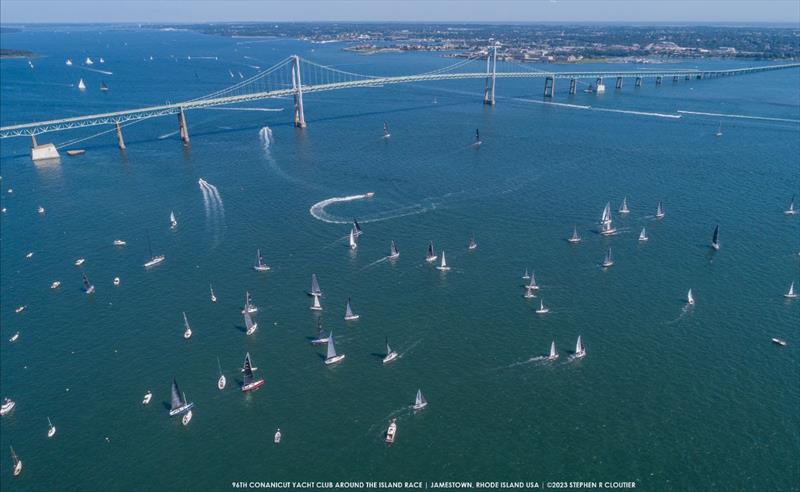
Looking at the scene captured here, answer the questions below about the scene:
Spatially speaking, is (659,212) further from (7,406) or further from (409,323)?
(7,406)

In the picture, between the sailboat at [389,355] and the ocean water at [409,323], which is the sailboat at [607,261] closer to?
the ocean water at [409,323]

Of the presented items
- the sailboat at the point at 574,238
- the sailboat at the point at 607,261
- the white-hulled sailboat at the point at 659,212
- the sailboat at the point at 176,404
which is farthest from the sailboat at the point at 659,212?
the sailboat at the point at 176,404

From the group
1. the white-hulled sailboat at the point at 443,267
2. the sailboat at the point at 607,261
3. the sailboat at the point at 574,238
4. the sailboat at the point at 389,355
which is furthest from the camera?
the sailboat at the point at 574,238

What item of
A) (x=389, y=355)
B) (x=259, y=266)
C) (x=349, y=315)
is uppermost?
(x=259, y=266)

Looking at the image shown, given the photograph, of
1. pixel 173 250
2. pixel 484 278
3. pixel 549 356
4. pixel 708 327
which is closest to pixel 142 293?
pixel 173 250

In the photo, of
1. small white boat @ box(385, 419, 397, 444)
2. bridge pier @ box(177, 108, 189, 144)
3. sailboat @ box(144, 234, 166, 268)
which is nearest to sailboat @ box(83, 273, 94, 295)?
sailboat @ box(144, 234, 166, 268)

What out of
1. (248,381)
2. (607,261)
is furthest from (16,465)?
(607,261)

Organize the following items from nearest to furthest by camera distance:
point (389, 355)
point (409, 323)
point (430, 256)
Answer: point (389, 355) → point (409, 323) → point (430, 256)
